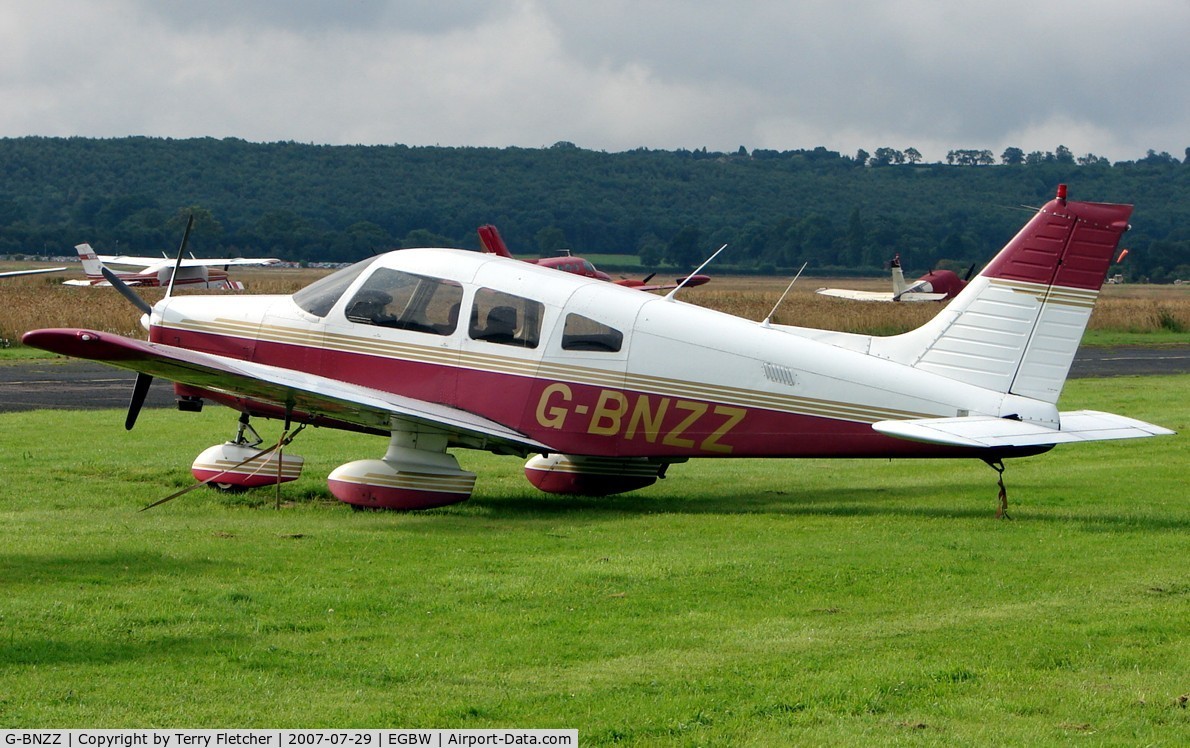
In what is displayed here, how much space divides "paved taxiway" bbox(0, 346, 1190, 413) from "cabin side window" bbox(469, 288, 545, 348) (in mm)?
10946

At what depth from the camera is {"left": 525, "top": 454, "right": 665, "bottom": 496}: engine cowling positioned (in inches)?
515

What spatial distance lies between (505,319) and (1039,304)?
4647 millimetres

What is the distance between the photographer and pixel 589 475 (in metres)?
13.2

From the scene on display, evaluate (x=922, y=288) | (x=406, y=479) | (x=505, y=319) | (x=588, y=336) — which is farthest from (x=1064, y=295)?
(x=922, y=288)

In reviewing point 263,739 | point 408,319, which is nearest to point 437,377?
point 408,319

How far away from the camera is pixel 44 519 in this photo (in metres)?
10.7

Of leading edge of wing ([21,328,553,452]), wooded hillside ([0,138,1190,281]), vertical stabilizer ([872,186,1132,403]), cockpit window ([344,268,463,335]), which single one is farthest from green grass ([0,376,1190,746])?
wooded hillside ([0,138,1190,281])

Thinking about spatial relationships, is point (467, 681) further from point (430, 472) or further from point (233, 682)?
point (430, 472)

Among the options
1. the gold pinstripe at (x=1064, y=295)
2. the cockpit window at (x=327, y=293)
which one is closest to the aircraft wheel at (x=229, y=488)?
Result: the cockpit window at (x=327, y=293)

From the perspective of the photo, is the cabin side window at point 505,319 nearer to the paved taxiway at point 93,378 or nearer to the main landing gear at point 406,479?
the main landing gear at point 406,479

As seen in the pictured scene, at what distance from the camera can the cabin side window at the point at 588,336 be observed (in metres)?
12.0

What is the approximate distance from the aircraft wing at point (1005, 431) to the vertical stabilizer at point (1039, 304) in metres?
0.47

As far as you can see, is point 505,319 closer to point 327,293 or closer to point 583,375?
point 583,375

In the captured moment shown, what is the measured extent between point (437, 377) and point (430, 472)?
899 millimetres
